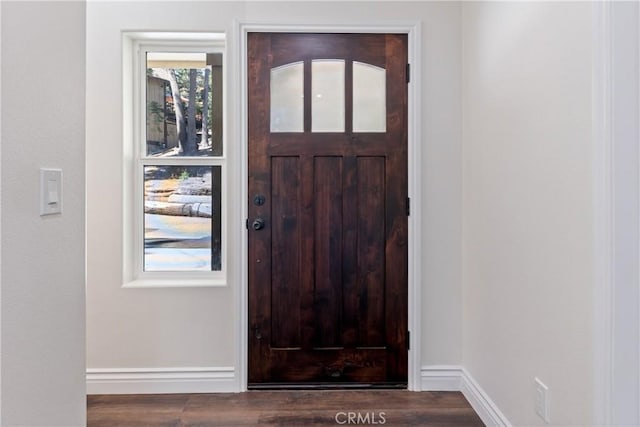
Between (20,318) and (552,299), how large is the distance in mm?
1621

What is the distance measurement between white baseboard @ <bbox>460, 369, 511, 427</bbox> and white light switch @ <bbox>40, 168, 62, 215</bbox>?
194 centimetres

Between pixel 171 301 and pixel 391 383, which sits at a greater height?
pixel 171 301

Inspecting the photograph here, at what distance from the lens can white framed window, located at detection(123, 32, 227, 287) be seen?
2547 millimetres

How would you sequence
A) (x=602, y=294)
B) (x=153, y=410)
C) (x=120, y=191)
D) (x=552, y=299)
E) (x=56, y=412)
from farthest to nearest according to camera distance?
(x=120, y=191)
(x=153, y=410)
(x=552, y=299)
(x=602, y=294)
(x=56, y=412)

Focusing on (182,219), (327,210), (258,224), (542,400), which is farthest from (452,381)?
(182,219)

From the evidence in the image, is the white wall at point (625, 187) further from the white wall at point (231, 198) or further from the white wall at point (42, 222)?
the white wall at point (42, 222)

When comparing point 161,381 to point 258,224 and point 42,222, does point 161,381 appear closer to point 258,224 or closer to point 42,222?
point 258,224

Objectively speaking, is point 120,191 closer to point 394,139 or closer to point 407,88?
point 394,139

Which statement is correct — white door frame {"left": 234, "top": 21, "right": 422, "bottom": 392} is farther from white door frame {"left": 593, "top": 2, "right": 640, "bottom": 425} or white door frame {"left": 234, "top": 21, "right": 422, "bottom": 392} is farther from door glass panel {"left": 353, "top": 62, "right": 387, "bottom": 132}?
white door frame {"left": 593, "top": 2, "right": 640, "bottom": 425}

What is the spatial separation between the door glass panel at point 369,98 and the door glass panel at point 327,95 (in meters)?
0.09

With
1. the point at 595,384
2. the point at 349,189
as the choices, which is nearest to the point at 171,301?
the point at 349,189

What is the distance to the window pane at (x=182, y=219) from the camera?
2572 millimetres

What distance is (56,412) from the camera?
3.71 ft

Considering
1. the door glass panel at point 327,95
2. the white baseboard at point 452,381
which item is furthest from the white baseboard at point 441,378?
the door glass panel at point 327,95
